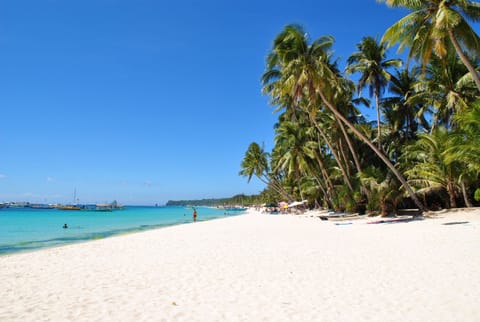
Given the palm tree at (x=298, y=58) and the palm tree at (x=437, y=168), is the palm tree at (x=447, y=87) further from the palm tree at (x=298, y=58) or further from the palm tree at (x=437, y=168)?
the palm tree at (x=298, y=58)

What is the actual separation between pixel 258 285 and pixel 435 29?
11.1 m

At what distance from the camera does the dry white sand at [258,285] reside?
13.2ft

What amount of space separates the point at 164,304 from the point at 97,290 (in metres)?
1.64

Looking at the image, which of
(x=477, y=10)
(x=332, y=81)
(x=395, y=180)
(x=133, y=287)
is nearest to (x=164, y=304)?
(x=133, y=287)

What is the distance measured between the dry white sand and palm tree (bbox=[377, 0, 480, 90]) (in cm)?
703

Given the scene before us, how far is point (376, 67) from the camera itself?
65.8ft

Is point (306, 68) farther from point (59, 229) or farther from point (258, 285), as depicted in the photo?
point (59, 229)

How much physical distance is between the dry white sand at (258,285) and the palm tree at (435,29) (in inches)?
277

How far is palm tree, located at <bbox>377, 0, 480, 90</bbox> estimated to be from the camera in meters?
10.5

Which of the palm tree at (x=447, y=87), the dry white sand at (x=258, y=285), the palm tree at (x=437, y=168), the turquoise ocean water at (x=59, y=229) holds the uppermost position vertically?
the palm tree at (x=447, y=87)

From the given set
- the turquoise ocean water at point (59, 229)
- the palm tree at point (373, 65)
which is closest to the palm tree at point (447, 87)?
the palm tree at point (373, 65)

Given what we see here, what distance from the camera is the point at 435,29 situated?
10648 mm

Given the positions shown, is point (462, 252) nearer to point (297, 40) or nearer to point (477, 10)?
point (477, 10)

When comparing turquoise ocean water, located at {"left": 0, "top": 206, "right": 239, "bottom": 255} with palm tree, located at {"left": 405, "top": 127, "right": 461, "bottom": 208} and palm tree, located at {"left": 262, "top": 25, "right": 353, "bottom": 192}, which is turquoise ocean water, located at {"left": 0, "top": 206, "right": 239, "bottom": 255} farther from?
palm tree, located at {"left": 405, "top": 127, "right": 461, "bottom": 208}
